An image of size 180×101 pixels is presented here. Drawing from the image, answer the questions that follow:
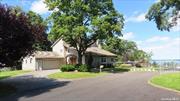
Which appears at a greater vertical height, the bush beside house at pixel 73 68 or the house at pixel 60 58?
the house at pixel 60 58

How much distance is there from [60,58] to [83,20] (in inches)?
622

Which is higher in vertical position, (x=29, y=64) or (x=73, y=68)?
(x=29, y=64)

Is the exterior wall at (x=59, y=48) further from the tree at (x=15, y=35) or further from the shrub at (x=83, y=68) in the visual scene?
the tree at (x=15, y=35)

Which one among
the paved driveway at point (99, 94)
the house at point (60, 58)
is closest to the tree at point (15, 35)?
the paved driveway at point (99, 94)

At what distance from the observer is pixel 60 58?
64.1 m

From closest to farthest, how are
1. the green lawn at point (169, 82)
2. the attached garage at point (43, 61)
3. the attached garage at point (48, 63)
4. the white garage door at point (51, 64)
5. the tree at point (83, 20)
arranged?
the green lawn at point (169, 82), the tree at point (83, 20), the attached garage at point (43, 61), the attached garage at point (48, 63), the white garage door at point (51, 64)

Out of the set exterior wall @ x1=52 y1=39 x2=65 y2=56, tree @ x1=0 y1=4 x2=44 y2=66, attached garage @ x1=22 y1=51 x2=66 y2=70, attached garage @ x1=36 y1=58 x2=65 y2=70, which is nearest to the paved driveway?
tree @ x1=0 y1=4 x2=44 y2=66

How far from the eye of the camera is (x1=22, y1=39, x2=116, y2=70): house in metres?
59.5

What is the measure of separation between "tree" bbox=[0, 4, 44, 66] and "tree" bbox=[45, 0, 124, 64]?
20.7 m

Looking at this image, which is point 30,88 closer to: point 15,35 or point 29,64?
point 15,35

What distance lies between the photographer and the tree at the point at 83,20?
48.7m

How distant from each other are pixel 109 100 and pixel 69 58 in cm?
4736

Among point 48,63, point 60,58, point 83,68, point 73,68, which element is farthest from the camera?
point 60,58

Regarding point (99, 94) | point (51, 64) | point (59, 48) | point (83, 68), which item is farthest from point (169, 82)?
point (59, 48)
